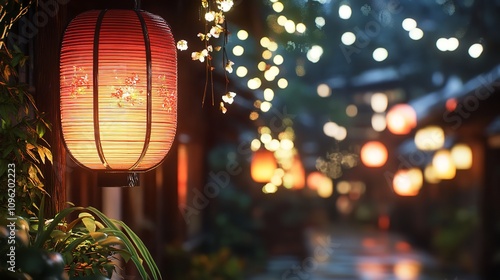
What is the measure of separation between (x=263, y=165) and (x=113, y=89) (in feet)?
47.8

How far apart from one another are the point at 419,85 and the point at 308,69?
554 cm

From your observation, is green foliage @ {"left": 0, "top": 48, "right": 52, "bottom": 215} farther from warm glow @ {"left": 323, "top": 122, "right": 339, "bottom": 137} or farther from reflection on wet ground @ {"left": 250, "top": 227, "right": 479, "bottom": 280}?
warm glow @ {"left": 323, "top": 122, "right": 339, "bottom": 137}

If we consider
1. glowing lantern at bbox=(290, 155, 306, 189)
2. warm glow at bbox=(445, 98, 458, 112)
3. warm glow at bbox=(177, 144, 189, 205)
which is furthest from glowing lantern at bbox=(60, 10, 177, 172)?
glowing lantern at bbox=(290, 155, 306, 189)

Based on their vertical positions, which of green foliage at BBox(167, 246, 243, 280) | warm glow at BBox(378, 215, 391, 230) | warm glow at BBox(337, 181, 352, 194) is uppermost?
green foliage at BBox(167, 246, 243, 280)

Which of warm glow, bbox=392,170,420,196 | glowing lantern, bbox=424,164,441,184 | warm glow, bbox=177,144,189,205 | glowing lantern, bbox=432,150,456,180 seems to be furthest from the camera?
glowing lantern, bbox=424,164,441,184

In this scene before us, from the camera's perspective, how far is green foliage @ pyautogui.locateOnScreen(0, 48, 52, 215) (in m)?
5.20

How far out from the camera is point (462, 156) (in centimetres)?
2039

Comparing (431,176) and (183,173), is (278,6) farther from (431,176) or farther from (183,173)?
(431,176)

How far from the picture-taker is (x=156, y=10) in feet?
33.5

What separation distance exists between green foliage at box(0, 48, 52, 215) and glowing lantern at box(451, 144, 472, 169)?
1621 centimetres

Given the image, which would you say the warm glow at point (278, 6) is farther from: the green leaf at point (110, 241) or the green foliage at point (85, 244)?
the green leaf at point (110, 241)

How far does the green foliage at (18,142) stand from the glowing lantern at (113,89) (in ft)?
1.57

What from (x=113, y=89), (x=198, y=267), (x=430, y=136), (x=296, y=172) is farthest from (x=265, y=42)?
(x=296, y=172)

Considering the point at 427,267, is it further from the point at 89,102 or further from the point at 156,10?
the point at 89,102
